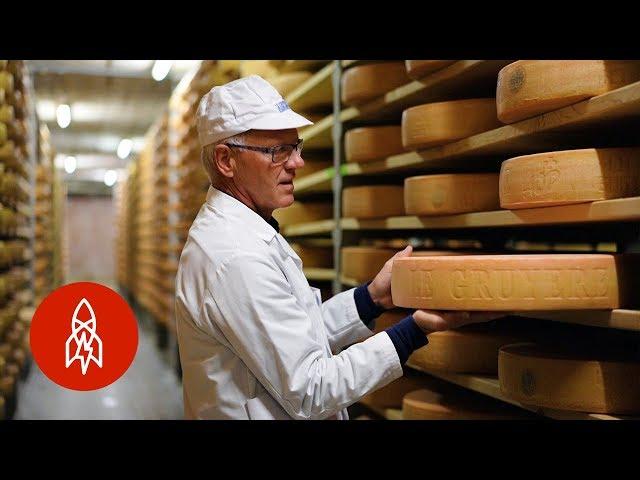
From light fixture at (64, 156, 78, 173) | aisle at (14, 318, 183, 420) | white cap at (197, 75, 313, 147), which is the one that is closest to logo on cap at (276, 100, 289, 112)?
white cap at (197, 75, 313, 147)

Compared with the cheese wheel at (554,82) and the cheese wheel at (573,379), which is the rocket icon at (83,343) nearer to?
the cheese wheel at (573,379)

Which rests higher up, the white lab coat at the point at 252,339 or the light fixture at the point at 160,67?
the light fixture at the point at 160,67

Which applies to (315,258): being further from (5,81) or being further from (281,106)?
(281,106)

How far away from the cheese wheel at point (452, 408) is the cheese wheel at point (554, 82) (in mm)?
845

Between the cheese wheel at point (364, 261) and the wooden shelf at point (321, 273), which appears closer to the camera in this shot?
the cheese wheel at point (364, 261)

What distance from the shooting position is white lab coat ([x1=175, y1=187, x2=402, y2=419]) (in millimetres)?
1617

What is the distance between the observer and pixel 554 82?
5.64 ft

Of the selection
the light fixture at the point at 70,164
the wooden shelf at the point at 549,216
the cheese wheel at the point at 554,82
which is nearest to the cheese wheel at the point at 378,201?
the wooden shelf at the point at 549,216

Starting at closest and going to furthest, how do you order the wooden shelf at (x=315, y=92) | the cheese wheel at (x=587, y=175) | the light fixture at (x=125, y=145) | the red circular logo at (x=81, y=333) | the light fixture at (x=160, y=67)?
the cheese wheel at (x=587, y=175)
the red circular logo at (x=81, y=333)
the wooden shelf at (x=315, y=92)
the light fixture at (x=160, y=67)
the light fixture at (x=125, y=145)

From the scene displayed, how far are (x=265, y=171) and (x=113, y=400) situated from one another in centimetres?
471

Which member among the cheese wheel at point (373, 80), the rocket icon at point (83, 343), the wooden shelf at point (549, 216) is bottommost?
the rocket icon at point (83, 343)

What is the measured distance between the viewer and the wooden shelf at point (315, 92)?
3352 millimetres

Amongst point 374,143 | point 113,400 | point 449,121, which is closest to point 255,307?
point 449,121
